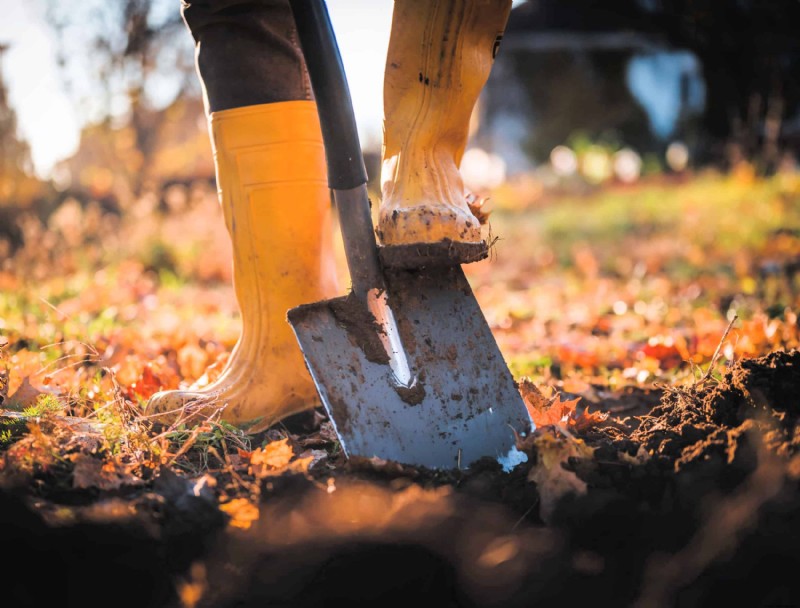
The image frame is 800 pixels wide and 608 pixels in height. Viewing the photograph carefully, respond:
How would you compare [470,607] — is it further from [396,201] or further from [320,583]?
[396,201]

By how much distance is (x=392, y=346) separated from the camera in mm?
1646

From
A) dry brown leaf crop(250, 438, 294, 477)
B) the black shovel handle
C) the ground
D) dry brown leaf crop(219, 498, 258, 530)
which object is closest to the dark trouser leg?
the black shovel handle

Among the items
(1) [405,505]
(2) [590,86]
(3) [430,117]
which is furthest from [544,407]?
(2) [590,86]

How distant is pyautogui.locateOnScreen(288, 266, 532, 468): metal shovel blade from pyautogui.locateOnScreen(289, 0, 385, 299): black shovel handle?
7 centimetres

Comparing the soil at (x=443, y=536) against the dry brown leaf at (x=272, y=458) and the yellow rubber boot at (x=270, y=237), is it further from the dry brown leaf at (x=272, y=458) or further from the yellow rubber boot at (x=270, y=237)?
the yellow rubber boot at (x=270, y=237)

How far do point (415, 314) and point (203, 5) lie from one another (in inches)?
37.0

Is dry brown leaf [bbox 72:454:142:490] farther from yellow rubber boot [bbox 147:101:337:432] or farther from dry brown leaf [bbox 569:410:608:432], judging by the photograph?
dry brown leaf [bbox 569:410:608:432]

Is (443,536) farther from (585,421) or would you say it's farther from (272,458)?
(585,421)

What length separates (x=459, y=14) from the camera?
1595 mm

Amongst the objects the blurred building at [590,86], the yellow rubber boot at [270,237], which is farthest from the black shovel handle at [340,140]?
the blurred building at [590,86]

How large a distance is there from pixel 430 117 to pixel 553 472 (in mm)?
864

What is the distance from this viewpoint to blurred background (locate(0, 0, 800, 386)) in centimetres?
333

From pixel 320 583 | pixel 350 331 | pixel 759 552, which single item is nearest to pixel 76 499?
pixel 320 583

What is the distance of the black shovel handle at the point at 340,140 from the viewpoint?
1.58 metres
